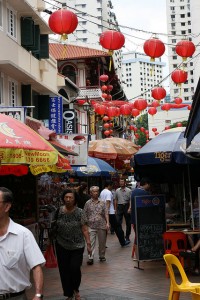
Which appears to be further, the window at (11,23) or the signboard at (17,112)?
the window at (11,23)

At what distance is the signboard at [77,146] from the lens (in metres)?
15.6

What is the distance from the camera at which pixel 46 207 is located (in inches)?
557

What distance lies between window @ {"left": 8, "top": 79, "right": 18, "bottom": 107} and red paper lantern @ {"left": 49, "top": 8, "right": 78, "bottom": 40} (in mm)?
8689

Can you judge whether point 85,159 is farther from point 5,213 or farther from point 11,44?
point 5,213

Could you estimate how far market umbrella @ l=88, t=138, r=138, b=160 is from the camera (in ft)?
75.2

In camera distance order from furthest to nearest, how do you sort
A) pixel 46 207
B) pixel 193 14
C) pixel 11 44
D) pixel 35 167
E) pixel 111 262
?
pixel 193 14, pixel 11 44, pixel 46 207, pixel 111 262, pixel 35 167

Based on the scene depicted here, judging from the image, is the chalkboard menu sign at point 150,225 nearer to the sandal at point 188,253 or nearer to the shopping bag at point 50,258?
the sandal at point 188,253

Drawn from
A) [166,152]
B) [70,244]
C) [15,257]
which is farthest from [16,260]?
[166,152]

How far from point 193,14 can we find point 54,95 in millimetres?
69797

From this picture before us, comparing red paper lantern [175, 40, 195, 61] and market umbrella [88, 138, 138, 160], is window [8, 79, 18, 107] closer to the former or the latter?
market umbrella [88, 138, 138, 160]

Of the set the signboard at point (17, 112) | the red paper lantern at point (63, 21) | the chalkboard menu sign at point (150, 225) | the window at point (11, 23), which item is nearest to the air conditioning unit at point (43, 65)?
the window at point (11, 23)

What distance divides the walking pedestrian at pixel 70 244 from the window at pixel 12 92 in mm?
12064

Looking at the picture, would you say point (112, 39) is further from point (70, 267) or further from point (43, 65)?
point (43, 65)

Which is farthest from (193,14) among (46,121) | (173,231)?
(173,231)
